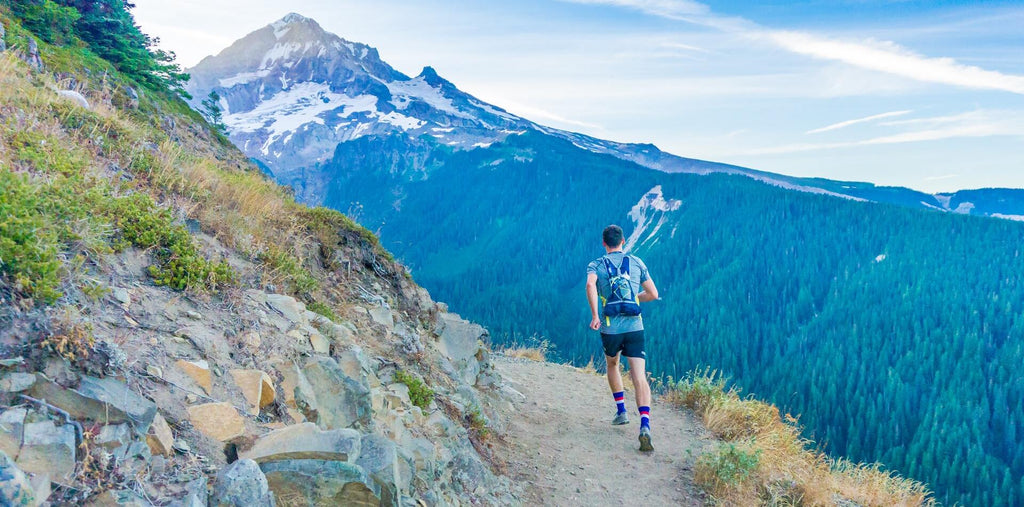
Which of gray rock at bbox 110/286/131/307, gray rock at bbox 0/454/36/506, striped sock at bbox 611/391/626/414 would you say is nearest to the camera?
gray rock at bbox 0/454/36/506

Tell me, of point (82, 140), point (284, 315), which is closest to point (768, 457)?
point (284, 315)

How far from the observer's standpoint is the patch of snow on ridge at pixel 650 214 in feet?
544

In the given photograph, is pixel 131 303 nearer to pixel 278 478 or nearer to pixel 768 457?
pixel 278 478

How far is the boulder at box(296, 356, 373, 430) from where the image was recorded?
16.6 ft

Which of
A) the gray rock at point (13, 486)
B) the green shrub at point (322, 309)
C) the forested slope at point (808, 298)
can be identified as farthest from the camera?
the forested slope at point (808, 298)

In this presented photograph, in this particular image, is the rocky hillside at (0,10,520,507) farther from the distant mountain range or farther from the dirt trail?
the distant mountain range

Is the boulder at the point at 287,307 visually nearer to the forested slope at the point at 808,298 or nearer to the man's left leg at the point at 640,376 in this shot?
the man's left leg at the point at 640,376

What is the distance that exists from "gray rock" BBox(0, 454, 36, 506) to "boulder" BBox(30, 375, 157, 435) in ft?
1.93

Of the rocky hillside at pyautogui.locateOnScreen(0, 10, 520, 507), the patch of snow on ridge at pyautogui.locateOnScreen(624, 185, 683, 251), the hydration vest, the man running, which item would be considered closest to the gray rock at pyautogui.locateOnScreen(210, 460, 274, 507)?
the rocky hillside at pyautogui.locateOnScreen(0, 10, 520, 507)

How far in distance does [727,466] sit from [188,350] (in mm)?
6493

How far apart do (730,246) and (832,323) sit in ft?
117

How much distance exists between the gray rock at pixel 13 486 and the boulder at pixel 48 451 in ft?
0.77

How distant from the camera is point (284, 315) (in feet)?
19.1

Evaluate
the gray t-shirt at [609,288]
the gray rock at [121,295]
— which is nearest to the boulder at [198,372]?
the gray rock at [121,295]
